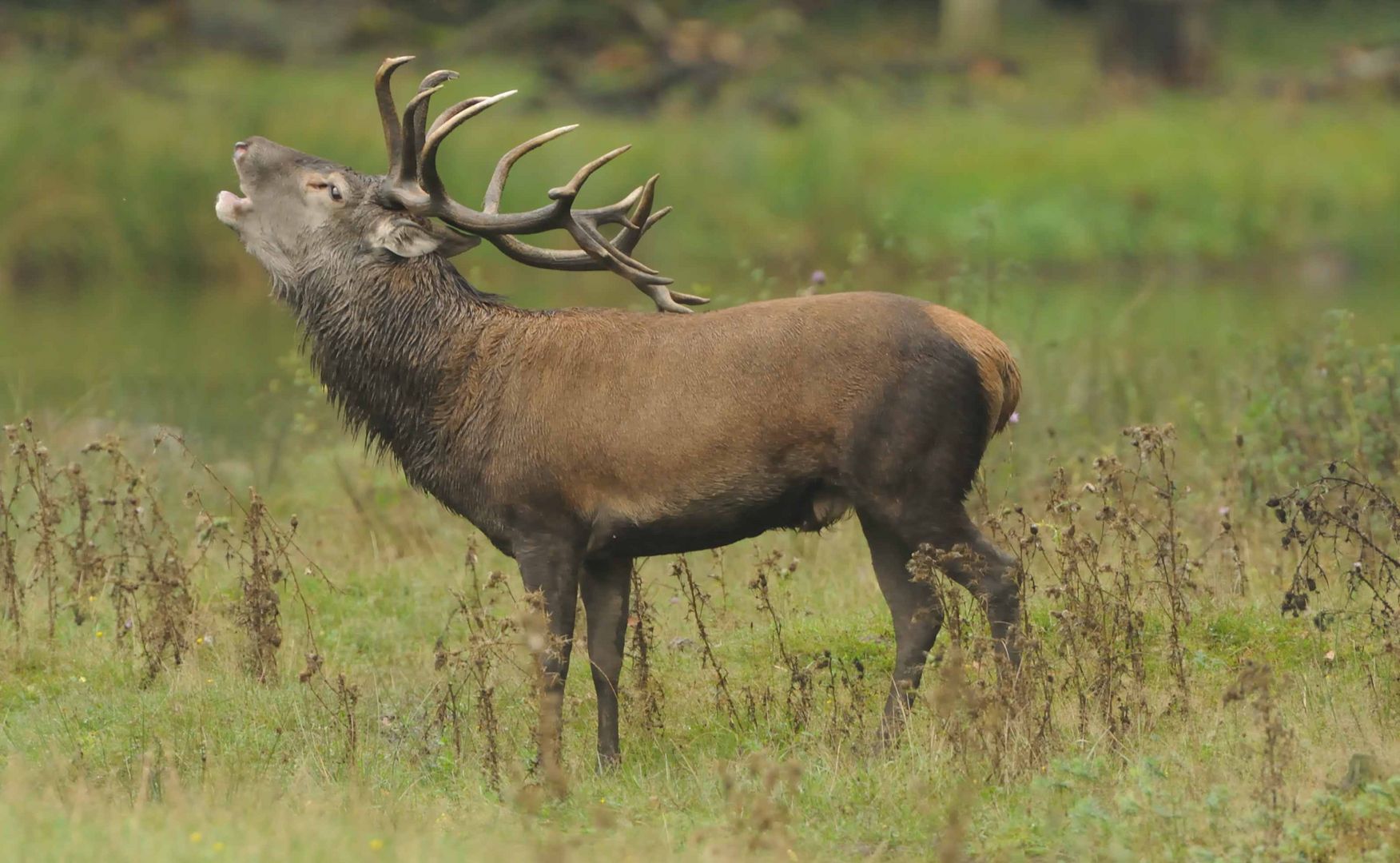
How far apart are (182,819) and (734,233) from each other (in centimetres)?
1766

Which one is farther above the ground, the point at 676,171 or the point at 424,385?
the point at 676,171

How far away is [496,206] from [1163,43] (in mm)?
25216

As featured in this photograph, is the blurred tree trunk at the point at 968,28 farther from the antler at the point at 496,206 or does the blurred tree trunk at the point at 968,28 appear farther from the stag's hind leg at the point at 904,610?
the stag's hind leg at the point at 904,610

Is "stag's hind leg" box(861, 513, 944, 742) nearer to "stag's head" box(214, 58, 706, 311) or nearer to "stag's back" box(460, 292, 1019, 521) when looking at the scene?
"stag's back" box(460, 292, 1019, 521)

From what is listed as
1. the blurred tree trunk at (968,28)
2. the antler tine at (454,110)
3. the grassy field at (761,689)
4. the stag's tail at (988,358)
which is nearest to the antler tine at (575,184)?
the antler tine at (454,110)

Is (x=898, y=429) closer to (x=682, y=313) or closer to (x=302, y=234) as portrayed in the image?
(x=682, y=313)

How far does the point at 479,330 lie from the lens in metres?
7.68

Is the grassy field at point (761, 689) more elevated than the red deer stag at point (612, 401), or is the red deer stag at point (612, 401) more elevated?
the red deer stag at point (612, 401)

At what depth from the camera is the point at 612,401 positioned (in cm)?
730

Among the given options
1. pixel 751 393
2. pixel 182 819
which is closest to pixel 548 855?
pixel 182 819

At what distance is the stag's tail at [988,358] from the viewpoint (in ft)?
23.5

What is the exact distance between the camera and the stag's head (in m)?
7.80

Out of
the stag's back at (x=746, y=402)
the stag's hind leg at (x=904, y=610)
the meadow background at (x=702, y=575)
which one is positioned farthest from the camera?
the stag's hind leg at (x=904, y=610)

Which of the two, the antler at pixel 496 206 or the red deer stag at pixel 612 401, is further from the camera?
the antler at pixel 496 206
